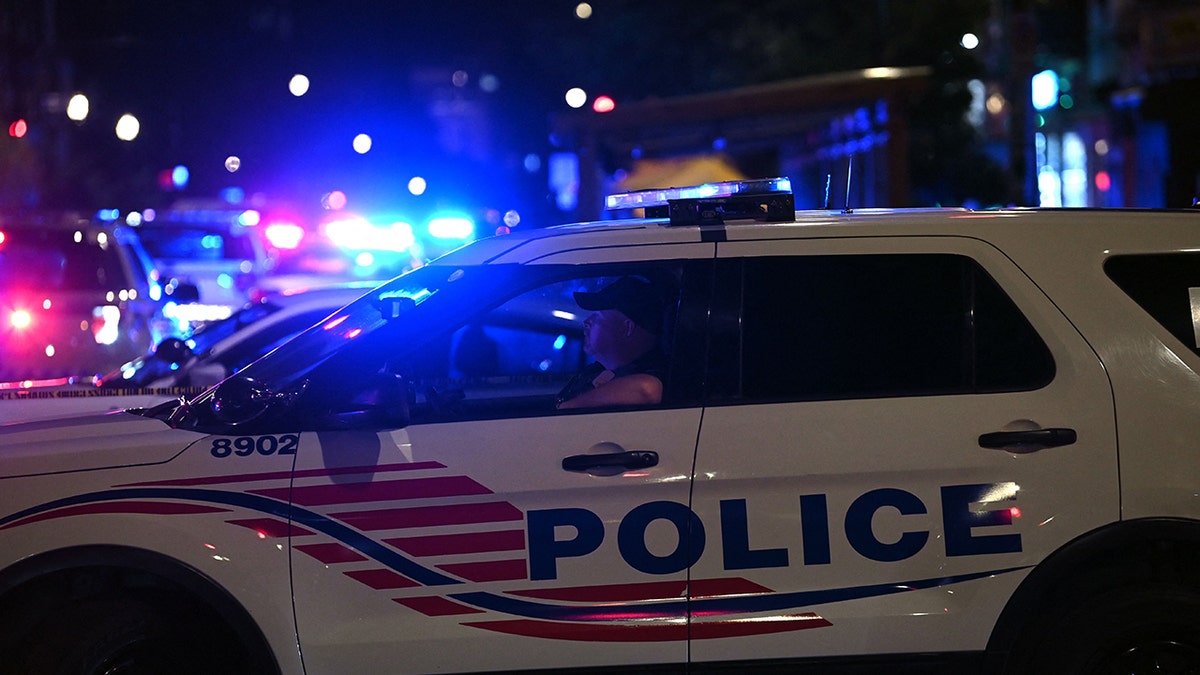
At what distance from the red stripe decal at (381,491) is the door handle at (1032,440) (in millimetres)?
1445

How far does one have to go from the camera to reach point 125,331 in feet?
36.9

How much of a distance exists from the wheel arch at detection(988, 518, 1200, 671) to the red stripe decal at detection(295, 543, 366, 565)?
71.2 inches

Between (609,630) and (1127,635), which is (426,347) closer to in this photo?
(609,630)

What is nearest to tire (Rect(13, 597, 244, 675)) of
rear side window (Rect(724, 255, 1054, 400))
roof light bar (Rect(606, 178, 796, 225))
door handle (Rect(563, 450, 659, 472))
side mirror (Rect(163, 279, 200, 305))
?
door handle (Rect(563, 450, 659, 472))

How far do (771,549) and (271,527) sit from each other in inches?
54.8

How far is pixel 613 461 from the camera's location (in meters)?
3.79

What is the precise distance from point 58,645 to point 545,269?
1.74 meters

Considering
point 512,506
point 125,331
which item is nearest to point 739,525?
point 512,506

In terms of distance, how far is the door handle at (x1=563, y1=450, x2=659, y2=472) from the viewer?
379 cm

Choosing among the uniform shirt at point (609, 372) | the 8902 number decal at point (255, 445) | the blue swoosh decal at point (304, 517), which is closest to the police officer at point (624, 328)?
the uniform shirt at point (609, 372)

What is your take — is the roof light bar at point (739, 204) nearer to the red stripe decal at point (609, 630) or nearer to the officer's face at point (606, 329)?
the officer's face at point (606, 329)

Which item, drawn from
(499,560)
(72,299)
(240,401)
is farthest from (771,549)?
(72,299)

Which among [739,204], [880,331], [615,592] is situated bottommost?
[615,592]

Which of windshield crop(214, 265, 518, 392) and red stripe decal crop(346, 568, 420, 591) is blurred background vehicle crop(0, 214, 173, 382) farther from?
red stripe decal crop(346, 568, 420, 591)
